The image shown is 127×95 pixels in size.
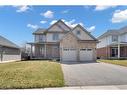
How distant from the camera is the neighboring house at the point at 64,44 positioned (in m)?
31.8

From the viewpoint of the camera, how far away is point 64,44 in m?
31.7

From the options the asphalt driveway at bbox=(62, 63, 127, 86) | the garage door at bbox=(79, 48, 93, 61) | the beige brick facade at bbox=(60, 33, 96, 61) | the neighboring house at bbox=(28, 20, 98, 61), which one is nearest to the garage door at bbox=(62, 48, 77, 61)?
the neighboring house at bbox=(28, 20, 98, 61)

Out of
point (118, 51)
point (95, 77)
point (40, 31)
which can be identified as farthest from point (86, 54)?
point (95, 77)

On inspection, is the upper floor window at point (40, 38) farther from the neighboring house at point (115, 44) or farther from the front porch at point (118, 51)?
the front porch at point (118, 51)

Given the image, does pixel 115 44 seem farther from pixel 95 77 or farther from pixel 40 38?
pixel 95 77

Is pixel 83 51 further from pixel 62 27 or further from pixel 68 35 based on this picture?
pixel 62 27

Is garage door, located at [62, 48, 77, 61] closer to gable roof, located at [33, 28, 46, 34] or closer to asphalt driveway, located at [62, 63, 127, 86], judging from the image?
gable roof, located at [33, 28, 46, 34]

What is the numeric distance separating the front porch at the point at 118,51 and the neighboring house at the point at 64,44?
22.0 ft

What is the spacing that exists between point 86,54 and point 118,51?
26.5 feet

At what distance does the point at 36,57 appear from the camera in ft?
121

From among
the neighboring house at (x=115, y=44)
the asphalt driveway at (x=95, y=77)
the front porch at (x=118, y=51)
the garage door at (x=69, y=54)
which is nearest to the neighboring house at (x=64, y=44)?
the garage door at (x=69, y=54)

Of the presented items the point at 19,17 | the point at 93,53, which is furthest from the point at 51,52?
the point at 19,17
